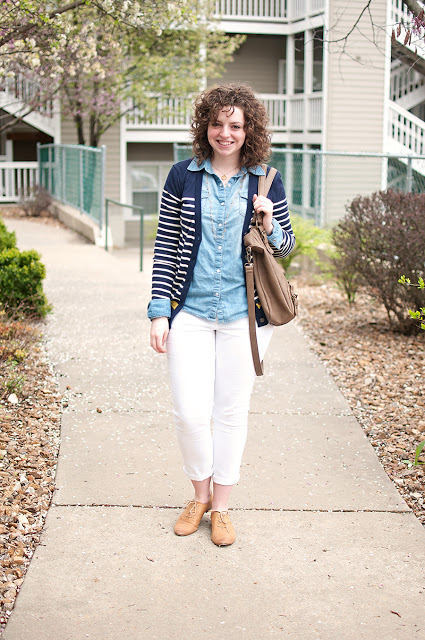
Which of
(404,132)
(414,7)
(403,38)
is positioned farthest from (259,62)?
(414,7)

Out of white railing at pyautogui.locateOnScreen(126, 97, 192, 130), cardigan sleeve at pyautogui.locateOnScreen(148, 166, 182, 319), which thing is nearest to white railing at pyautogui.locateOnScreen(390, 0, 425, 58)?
cardigan sleeve at pyautogui.locateOnScreen(148, 166, 182, 319)

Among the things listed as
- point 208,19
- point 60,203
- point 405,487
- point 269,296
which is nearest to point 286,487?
point 405,487

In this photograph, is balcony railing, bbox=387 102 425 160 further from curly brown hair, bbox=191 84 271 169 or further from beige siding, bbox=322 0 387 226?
curly brown hair, bbox=191 84 271 169

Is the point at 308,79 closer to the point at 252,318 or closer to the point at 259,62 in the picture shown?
the point at 259,62

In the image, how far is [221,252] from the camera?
3.69 m

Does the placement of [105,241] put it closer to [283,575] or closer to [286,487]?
[286,487]

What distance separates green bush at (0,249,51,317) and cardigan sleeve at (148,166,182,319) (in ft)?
14.2

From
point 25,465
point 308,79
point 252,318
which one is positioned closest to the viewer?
point 252,318

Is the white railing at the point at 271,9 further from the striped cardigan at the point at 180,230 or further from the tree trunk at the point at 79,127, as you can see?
the striped cardigan at the point at 180,230

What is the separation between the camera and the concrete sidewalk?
3289 mm

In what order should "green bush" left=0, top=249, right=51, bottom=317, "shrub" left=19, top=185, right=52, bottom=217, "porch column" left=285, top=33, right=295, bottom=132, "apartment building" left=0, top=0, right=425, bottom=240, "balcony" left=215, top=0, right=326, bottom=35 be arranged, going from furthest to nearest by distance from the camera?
"porch column" left=285, top=33, right=295, bottom=132, "balcony" left=215, top=0, right=326, bottom=35, "apartment building" left=0, top=0, right=425, bottom=240, "shrub" left=19, top=185, right=52, bottom=217, "green bush" left=0, top=249, right=51, bottom=317

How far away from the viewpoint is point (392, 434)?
18.1ft

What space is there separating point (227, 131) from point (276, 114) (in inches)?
842

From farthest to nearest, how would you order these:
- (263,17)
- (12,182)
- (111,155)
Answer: (263,17) < (111,155) < (12,182)
